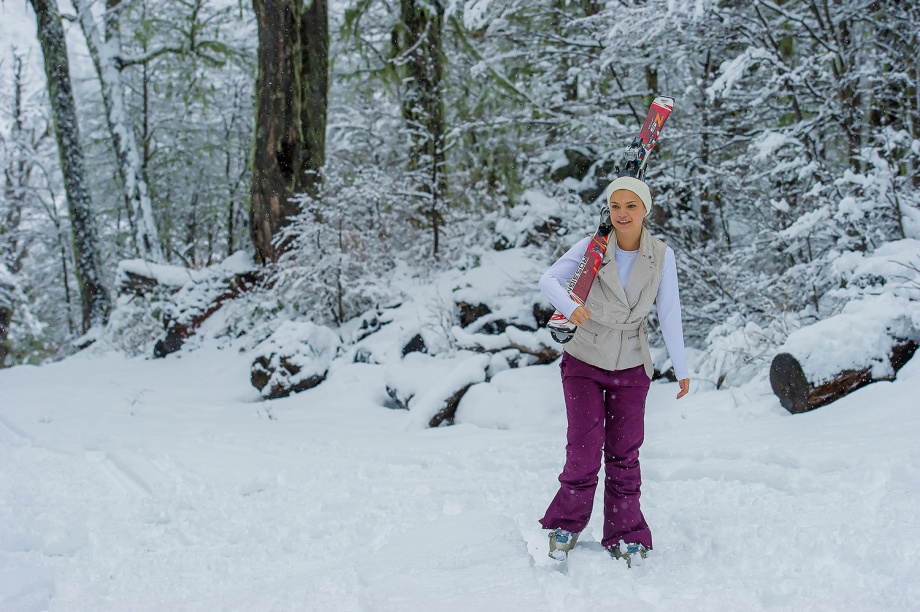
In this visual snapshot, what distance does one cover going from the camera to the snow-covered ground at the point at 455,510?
2.38m

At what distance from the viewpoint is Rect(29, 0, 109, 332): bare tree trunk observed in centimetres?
1201

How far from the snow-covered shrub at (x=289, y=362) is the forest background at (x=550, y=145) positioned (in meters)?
1.18

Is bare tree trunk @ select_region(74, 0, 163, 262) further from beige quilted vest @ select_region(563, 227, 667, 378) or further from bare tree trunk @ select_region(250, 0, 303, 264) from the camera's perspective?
beige quilted vest @ select_region(563, 227, 667, 378)

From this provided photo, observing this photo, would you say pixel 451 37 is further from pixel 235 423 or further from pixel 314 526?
pixel 314 526

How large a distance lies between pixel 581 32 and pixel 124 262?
27.0 ft

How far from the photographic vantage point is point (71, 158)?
12.1 metres

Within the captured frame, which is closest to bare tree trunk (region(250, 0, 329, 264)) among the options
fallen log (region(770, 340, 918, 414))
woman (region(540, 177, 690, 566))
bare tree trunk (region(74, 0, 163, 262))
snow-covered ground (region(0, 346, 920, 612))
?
bare tree trunk (region(74, 0, 163, 262))

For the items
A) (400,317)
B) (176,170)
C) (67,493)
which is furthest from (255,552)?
(176,170)

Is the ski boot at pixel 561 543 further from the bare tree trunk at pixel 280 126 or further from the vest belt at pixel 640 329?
the bare tree trunk at pixel 280 126

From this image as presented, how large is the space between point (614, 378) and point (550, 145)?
6737 millimetres

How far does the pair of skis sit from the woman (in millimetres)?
41

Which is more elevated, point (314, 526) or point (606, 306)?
point (606, 306)

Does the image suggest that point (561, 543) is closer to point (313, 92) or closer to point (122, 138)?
point (313, 92)

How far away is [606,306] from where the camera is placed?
9.04 ft
